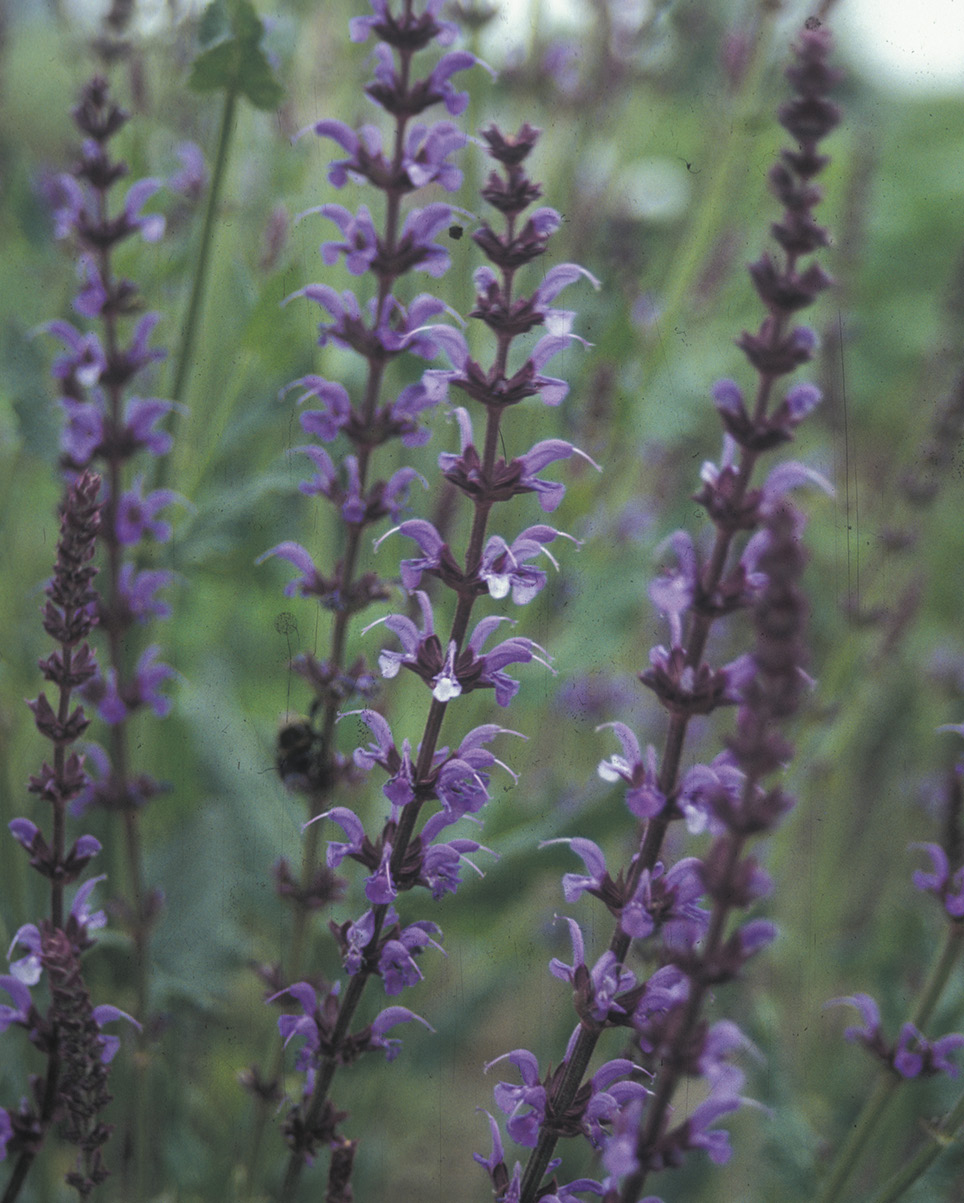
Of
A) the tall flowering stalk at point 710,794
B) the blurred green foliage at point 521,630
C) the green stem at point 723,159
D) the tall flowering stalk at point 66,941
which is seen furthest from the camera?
the green stem at point 723,159

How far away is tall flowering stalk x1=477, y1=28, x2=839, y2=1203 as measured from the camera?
0.92m

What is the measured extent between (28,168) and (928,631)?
3832 mm

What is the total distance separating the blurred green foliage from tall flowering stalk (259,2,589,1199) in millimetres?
480

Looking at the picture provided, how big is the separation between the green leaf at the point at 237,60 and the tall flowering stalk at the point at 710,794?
44.7 inches

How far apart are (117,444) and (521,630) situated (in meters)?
1.11

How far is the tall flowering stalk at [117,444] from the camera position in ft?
5.91

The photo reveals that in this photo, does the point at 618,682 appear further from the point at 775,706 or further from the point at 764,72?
the point at 775,706

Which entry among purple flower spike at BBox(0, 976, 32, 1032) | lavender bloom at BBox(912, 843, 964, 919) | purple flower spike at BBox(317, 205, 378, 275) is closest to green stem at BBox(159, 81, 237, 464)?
purple flower spike at BBox(317, 205, 378, 275)

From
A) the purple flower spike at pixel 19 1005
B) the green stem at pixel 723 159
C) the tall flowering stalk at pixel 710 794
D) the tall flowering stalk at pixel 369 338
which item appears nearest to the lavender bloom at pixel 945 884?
the tall flowering stalk at pixel 710 794

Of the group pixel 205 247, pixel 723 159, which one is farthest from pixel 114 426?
pixel 723 159

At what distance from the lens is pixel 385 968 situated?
4.40 ft

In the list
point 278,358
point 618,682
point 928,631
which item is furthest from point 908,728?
point 278,358

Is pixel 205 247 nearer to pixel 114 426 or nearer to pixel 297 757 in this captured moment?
pixel 114 426

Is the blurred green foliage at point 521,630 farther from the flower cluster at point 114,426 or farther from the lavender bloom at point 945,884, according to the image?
the lavender bloom at point 945,884
